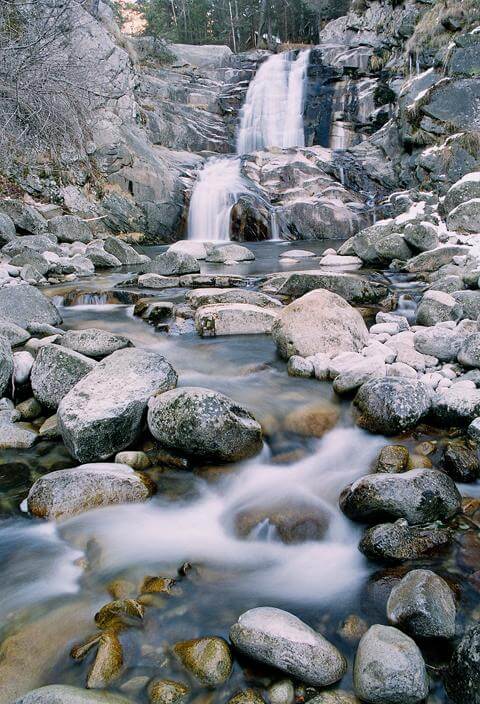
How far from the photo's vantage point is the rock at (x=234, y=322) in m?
5.68

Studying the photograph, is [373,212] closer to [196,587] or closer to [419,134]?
[419,134]

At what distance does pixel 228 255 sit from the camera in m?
11.0

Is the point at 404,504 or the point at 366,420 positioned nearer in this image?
the point at 404,504

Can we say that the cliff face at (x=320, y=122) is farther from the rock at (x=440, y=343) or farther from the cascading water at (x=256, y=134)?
the rock at (x=440, y=343)

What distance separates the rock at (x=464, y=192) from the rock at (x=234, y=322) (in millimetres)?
6986

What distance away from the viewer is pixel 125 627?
2.16 m

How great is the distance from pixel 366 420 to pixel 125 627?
2269 millimetres

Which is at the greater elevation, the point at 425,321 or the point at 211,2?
the point at 211,2

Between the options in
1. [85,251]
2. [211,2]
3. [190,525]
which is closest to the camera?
[190,525]

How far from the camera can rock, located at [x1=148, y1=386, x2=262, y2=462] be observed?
3.25 metres

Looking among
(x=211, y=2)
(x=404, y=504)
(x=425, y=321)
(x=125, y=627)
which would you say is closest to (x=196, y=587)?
(x=125, y=627)

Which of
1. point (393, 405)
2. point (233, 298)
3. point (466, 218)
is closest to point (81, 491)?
point (393, 405)

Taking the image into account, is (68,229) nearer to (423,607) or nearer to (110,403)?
(110,403)

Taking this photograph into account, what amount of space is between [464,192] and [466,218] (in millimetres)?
1052
